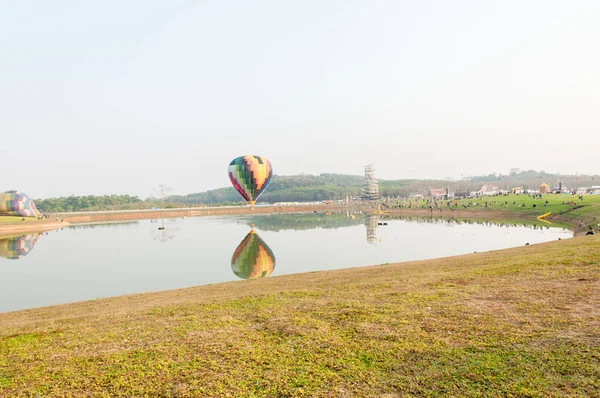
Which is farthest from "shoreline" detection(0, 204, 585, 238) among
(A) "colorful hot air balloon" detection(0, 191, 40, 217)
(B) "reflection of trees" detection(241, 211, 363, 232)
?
(B) "reflection of trees" detection(241, 211, 363, 232)

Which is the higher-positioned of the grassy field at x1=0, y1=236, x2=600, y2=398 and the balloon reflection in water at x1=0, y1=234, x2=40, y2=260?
the grassy field at x1=0, y1=236, x2=600, y2=398

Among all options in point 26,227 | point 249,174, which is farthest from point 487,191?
point 26,227

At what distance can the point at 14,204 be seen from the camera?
84375 millimetres

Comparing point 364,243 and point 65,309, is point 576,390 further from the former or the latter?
point 364,243

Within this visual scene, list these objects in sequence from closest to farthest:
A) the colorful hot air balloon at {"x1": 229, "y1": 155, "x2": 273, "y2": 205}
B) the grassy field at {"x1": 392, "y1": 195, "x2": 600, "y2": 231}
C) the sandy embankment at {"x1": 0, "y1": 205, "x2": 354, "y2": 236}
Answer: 1. the grassy field at {"x1": 392, "y1": 195, "x2": 600, "y2": 231}
2. the colorful hot air balloon at {"x1": 229, "y1": 155, "x2": 273, "y2": 205}
3. the sandy embankment at {"x1": 0, "y1": 205, "x2": 354, "y2": 236}

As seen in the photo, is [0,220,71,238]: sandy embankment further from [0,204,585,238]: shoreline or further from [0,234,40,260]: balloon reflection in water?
[0,234,40,260]: balloon reflection in water

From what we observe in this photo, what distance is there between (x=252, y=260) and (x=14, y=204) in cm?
7345

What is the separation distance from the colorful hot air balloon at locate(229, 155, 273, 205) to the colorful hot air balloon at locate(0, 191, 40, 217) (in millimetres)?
46711

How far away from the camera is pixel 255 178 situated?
69.2m

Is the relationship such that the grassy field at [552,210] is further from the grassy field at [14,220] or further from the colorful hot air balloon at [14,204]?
the colorful hot air balloon at [14,204]

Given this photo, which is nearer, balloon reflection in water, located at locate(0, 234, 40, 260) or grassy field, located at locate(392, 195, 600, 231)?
balloon reflection in water, located at locate(0, 234, 40, 260)

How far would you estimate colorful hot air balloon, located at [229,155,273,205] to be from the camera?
225 feet

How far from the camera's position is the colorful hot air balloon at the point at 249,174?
68625 millimetres

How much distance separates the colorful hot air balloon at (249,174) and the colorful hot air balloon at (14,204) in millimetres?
46711
